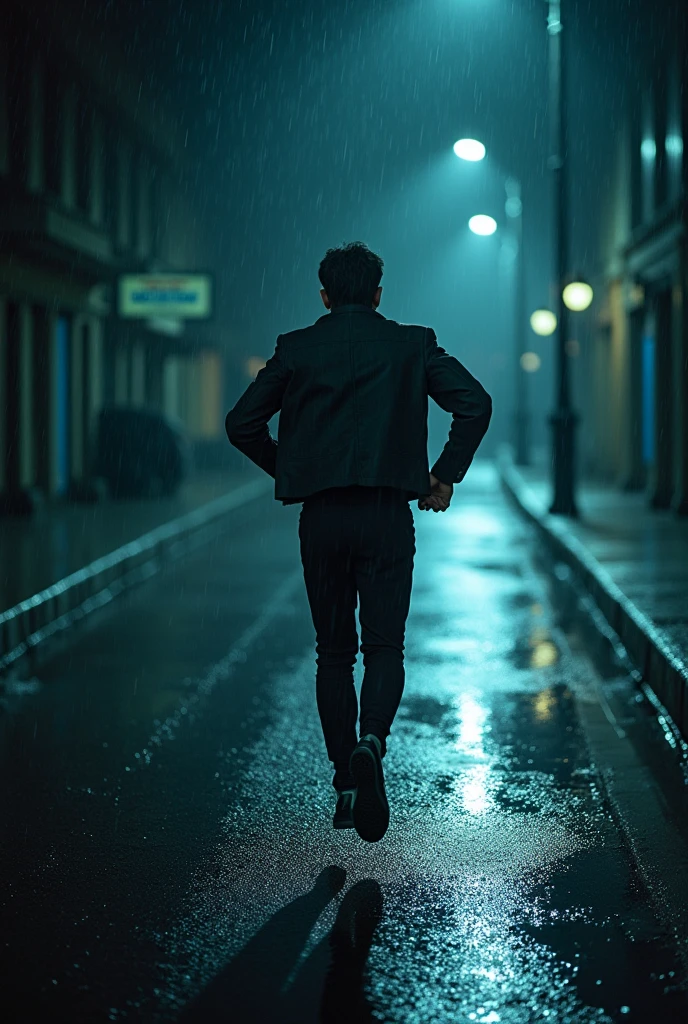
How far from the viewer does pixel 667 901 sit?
4.48m

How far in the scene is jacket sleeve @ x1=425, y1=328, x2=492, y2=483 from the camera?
16.1 ft

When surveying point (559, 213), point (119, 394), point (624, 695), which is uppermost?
point (559, 213)

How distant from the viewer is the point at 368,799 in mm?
4617

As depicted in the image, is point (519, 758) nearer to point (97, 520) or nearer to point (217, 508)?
point (97, 520)

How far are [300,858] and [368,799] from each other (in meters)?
0.47

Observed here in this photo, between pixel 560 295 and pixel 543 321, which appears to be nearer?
pixel 560 295

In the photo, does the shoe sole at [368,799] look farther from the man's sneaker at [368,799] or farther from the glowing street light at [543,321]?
the glowing street light at [543,321]

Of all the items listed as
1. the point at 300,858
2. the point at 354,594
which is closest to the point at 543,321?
the point at 354,594

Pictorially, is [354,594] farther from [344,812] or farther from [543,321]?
[543,321]

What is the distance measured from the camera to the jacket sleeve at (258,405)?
495cm

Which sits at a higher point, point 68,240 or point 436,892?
point 68,240

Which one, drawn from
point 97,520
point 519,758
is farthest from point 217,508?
point 519,758

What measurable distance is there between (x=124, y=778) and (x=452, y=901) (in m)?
2.07

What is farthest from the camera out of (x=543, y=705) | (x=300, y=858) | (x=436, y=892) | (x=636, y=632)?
(x=636, y=632)
